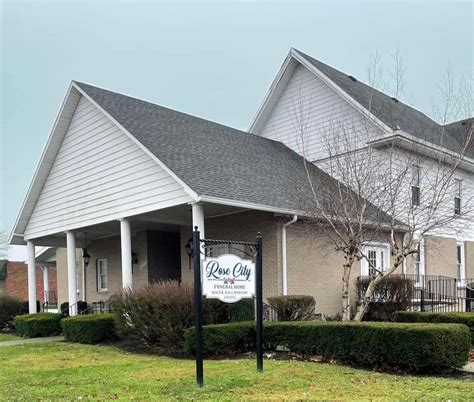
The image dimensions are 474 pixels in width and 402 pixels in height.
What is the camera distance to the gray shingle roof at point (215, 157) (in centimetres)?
1424

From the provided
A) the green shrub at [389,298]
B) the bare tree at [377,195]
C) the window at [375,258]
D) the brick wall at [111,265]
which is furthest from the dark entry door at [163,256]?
the green shrub at [389,298]

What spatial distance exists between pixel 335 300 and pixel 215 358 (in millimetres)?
7135

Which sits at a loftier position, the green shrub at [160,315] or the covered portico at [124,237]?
the covered portico at [124,237]

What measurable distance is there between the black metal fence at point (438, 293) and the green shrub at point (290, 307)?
356cm

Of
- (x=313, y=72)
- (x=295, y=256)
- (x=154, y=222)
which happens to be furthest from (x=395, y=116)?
(x=154, y=222)

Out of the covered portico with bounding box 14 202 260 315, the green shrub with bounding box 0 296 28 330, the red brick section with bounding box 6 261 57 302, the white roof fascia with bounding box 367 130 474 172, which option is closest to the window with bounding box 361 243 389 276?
the white roof fascia with bounding box 367 130 474 172

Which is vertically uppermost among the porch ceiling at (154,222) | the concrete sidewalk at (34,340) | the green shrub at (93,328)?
the porch ceiling at (154,222)

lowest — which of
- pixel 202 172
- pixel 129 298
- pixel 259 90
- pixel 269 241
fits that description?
pixel 129 298

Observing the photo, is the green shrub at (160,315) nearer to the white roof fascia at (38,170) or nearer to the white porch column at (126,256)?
the white porch column at (126,256)

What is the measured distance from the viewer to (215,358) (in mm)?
10898

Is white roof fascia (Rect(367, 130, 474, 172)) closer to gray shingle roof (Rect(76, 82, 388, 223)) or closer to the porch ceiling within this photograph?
gray shingle roof (Rect(76, 82, 388, 223))

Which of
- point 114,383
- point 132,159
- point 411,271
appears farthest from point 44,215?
point 411,271

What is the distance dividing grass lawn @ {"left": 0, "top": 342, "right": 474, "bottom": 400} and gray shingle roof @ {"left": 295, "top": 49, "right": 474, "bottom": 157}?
37.3 ft

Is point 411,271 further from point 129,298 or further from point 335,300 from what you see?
point 129,298
